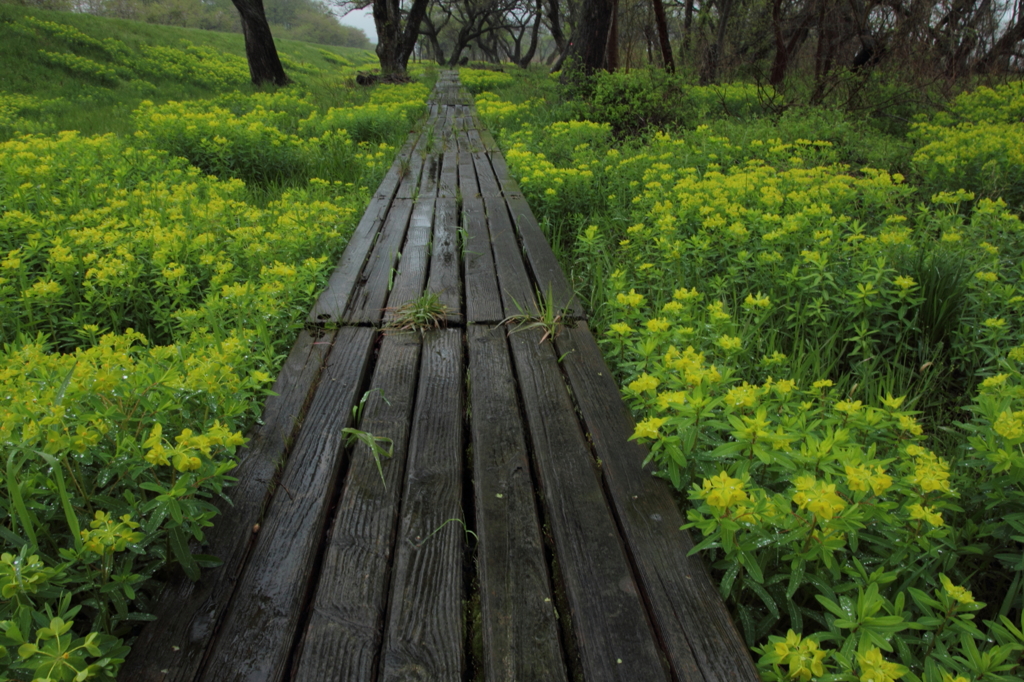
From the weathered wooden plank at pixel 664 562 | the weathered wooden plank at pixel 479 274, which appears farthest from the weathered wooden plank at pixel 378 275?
the weathered wooden plank at pixel 664 562

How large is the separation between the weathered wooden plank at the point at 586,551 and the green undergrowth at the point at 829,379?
0.86ft

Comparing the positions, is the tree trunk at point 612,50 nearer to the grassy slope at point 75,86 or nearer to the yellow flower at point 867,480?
the grassy slope at point 75,86

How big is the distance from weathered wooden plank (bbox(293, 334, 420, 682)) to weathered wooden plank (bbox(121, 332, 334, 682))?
25cm

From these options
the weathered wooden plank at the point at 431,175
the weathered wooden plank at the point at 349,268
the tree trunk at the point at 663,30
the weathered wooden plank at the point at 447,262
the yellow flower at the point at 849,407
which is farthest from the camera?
the tree trunk at the point at 663,30

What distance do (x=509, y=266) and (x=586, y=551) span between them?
2326mm

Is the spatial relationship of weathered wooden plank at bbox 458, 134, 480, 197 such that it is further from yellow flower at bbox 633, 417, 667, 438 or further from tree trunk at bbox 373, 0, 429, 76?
tree trunk at bbox 373, 0, 429, 76

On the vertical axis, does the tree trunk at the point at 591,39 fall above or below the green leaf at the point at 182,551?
above

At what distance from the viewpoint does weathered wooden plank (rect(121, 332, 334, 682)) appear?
132 cm

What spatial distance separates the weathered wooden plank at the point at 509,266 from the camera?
311 cm

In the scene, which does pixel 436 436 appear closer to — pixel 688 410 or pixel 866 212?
pixel 688 410

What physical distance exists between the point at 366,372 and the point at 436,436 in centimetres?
63

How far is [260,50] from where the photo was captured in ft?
45.0

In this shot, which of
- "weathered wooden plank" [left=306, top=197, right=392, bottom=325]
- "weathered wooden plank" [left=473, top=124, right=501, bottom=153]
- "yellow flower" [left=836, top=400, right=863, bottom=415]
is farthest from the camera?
"weathered wooden plank" [left=473, top=124, right=501, bottom=153]

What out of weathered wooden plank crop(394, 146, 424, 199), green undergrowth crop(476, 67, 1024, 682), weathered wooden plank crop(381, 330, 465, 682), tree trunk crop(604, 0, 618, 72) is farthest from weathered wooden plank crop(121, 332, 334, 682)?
tree trunk crop(604, 0, 618, 72)
